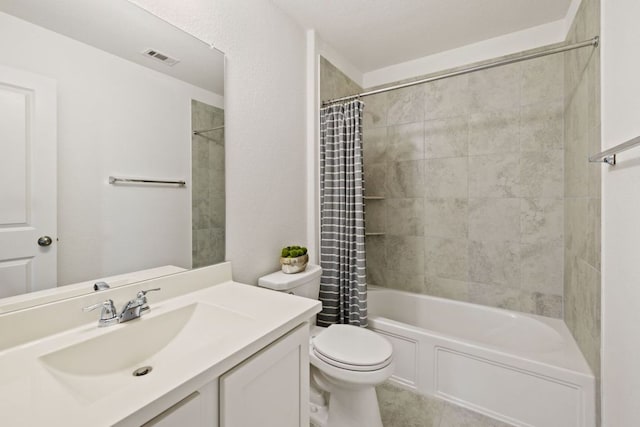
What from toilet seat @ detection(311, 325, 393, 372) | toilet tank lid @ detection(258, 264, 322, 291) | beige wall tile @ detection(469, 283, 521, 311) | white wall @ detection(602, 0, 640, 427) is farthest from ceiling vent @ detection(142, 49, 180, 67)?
beige wall tile @ detection(469, 283, 521, 311)

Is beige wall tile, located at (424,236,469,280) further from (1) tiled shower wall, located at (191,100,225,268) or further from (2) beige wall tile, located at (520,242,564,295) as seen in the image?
(1) tiled shower wall, located at (191,100,225,268)

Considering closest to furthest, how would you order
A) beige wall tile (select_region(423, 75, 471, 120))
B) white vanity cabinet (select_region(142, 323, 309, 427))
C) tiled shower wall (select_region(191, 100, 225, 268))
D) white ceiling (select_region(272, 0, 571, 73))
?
white vanity cabinet (select_region(142, 323, 309, 427)) < tiled shower wall (select_region(191, 100, 225, 268)) < white ceiling (select_region(272, 0, 571, 73)) < beige wall tile (select_region(423, 75, 471, 120))

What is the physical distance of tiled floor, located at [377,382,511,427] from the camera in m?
1.56

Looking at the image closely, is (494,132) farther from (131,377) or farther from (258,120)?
(131,377)

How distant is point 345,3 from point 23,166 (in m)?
1.78

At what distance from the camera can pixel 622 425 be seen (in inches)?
39.3

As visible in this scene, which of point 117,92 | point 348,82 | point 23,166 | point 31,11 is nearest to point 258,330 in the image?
point 23,166

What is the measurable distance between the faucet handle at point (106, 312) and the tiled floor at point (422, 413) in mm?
1519

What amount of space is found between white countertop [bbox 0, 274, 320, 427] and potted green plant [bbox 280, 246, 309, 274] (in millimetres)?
565

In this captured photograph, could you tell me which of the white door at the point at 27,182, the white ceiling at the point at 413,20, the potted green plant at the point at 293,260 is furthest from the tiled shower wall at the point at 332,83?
the white door at the point at 27,182

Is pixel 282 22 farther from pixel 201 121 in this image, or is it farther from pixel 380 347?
pixel 380 347

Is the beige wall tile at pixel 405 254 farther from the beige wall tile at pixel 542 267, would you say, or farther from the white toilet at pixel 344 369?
the white toilet at pixel 344 369

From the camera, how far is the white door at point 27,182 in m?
0.77

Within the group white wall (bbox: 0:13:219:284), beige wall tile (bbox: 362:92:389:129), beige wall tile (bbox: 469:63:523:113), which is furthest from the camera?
beige wall tile (bbox: 362:92:389:129)
